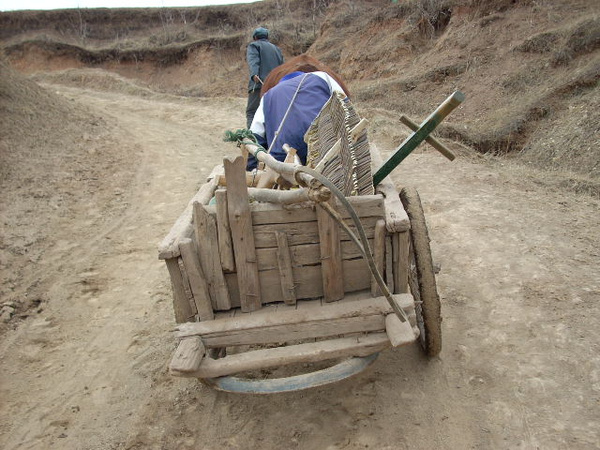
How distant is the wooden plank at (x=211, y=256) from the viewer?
1.95m

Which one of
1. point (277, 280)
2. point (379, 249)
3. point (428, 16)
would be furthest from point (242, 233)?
point (428, 16)

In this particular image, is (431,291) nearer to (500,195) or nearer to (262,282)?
(262,282)

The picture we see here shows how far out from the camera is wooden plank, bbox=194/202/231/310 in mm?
1946

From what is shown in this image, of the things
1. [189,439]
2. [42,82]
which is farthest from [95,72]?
[189,439]

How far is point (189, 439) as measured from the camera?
2.14 metres

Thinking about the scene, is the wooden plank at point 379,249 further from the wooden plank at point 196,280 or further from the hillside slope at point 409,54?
the hillside slope at point 409,54

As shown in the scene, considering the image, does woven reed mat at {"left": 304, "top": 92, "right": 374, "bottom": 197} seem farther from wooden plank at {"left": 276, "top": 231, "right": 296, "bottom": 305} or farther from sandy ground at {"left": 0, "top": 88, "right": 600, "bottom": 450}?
sandy ground at {"left": 0, "top": 88, "right": 600, "bottom": 450}

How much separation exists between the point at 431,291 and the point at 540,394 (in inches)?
28.4

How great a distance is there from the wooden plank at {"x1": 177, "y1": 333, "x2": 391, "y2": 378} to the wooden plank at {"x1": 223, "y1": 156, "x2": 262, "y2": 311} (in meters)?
0.25

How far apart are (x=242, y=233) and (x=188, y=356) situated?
56 centimetres

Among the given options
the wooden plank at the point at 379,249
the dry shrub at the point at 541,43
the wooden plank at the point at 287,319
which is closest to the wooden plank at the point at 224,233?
the wooden plank at the point at 287,319

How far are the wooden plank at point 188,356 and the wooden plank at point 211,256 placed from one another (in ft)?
0.67

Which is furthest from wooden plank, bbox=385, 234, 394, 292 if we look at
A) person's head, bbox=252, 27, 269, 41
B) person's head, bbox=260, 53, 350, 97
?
person's head, bbox=252, 27, 269, 41

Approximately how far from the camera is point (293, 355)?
1911 mm
